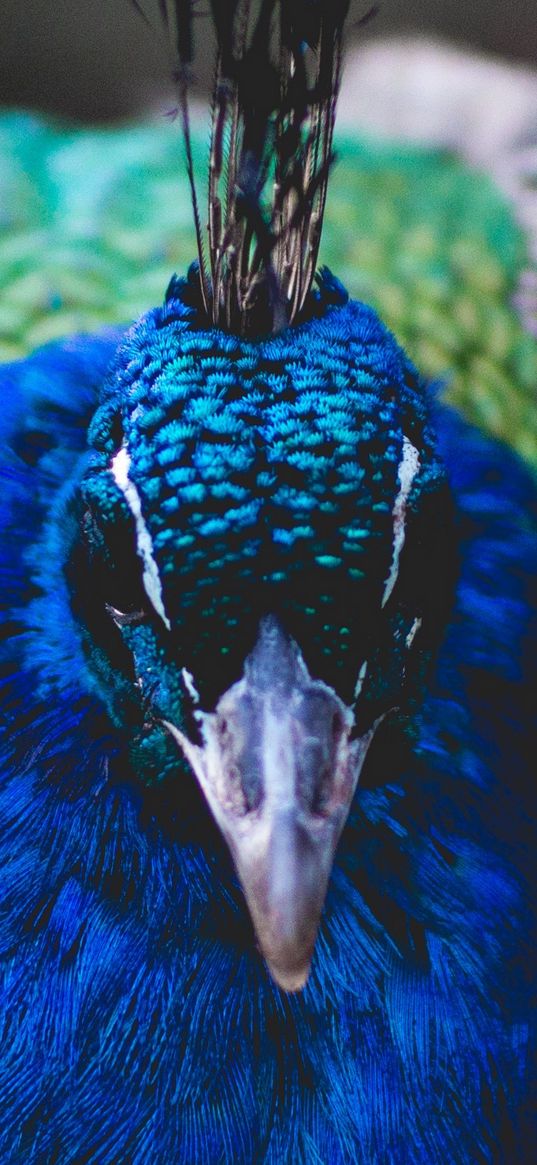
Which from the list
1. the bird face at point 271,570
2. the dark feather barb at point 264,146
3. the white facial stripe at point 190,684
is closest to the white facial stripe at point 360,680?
the bird face at point 271,570

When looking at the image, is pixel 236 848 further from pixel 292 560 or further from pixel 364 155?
pixel 364 155

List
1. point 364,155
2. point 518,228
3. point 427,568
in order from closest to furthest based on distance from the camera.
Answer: point 427,568
point 518,228
point 364,155

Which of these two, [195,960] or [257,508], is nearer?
[257,508]

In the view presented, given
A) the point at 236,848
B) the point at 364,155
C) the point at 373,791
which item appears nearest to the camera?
the point at 236,848

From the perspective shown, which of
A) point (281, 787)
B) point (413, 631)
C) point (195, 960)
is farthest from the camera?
point (195, 960)

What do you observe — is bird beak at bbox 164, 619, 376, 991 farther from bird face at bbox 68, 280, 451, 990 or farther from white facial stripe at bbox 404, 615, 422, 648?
white facial stripe at bbox 404, 615, 422, 648

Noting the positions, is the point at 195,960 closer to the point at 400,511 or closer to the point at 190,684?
the point at 190,684

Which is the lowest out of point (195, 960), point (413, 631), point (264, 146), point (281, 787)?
point (195, 960)

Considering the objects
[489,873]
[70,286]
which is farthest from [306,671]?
[70,286]

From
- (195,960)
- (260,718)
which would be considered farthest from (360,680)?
(195,960)
